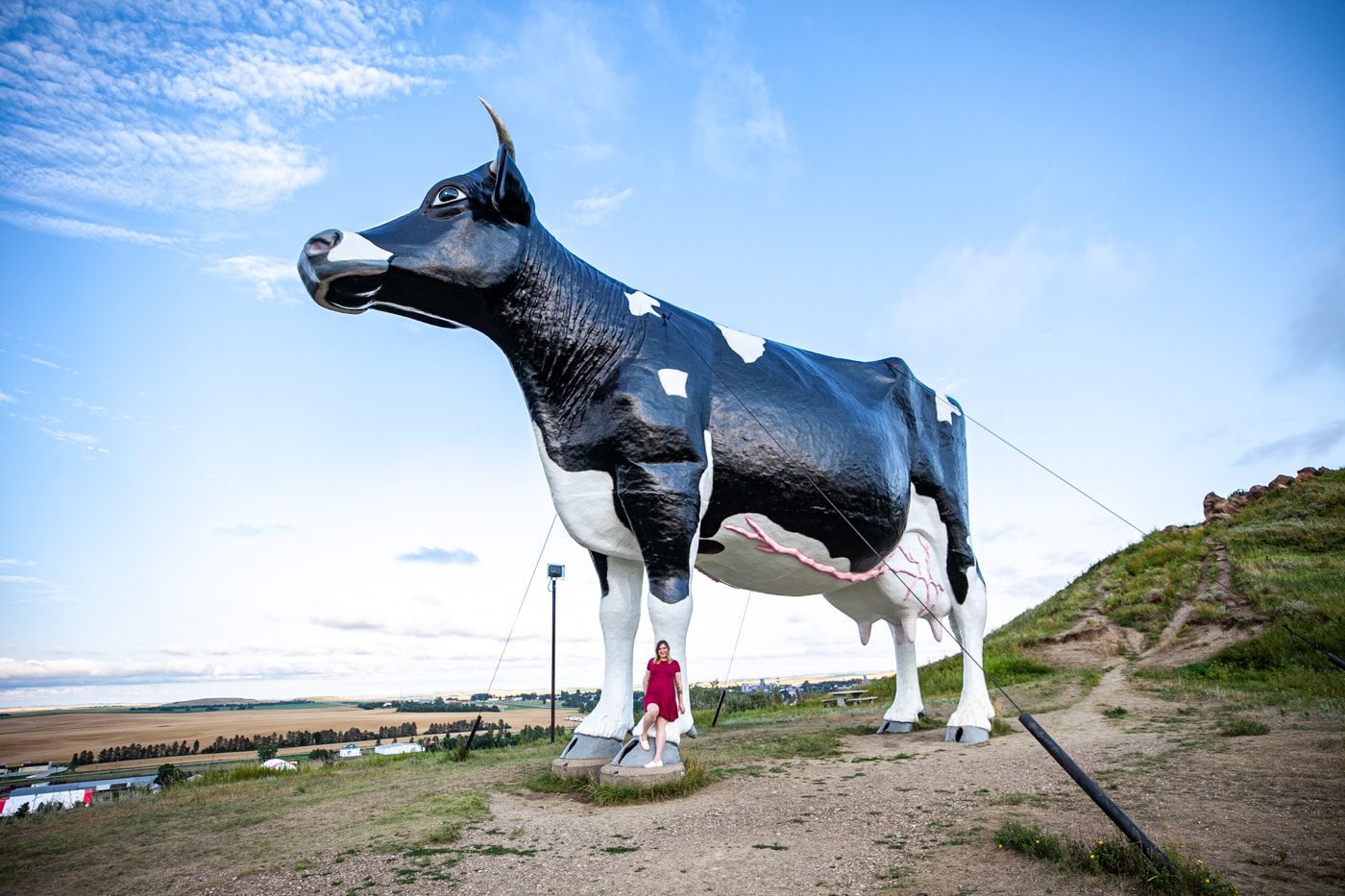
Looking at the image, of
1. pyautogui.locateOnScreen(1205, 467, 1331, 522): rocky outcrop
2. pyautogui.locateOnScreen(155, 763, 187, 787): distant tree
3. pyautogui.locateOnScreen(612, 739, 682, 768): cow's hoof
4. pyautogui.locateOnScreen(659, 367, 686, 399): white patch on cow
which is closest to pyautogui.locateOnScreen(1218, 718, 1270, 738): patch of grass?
pyautogui.locateOnScreen(612, 739, 682, 768): cow's hoof

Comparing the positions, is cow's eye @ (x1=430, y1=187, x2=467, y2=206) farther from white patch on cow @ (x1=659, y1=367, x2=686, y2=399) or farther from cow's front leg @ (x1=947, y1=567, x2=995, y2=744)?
cow's front leg @ (x1=947, y1=567, x2=995, y2=744)

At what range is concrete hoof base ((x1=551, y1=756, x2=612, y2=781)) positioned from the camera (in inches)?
244

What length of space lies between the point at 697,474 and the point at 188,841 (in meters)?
4.07

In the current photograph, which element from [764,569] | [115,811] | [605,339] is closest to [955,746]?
[764,569]

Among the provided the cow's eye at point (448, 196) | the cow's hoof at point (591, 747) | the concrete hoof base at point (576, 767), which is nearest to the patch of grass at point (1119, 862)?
the concrete hoof base at point (576, 767)

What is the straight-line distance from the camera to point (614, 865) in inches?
161

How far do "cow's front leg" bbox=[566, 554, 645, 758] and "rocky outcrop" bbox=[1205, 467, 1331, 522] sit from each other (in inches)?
749

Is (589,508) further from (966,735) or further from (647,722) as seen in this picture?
(966,735)

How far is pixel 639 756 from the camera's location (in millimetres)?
5750

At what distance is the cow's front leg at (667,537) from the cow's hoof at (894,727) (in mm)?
3697

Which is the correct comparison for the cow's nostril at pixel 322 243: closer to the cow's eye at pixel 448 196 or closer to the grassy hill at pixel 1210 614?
the cow's eye at pixel 448 196

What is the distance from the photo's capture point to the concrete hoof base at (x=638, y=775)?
18.0ft

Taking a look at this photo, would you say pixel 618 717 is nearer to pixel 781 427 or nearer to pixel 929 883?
pixel 781 427

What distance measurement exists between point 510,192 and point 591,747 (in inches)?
176
